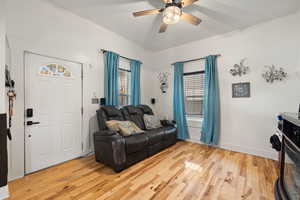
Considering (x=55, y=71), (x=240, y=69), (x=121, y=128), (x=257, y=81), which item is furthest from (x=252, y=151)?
(x=55, y=71)

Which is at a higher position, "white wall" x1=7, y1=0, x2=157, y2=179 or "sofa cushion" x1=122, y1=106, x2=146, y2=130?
"white wall" x1=7, y1=0, x2=157, y2=179

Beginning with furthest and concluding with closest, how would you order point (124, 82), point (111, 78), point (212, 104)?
point (124, 82)
point (212, 104)
point (111, 78)

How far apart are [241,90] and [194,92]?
121cm

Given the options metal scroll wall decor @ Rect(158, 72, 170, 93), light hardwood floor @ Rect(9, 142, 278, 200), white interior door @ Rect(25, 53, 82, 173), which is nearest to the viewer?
light hardwood floor @ Rect(9, 142, 278, 200)

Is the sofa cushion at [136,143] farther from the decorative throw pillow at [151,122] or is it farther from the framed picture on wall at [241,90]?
the framed picture on wall at [241,90]

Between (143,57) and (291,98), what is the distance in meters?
3.91

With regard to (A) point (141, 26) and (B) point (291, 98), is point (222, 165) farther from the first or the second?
(A) point (141, 26)

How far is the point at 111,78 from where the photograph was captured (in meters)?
3.35

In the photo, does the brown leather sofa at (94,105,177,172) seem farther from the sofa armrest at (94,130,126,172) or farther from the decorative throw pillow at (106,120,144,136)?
the decorative throw pillow at (106,120,144,136)

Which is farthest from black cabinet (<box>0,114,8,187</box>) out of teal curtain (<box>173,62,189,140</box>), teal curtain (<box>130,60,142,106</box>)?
teal curtain (<box>173,62,189,140</box>)

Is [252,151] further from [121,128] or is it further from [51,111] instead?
[51,111]

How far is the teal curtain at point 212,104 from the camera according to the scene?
3.43 meters

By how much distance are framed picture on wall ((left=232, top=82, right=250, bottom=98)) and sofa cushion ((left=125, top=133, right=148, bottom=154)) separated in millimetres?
2484

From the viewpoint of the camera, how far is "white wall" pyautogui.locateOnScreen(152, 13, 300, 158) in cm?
263
